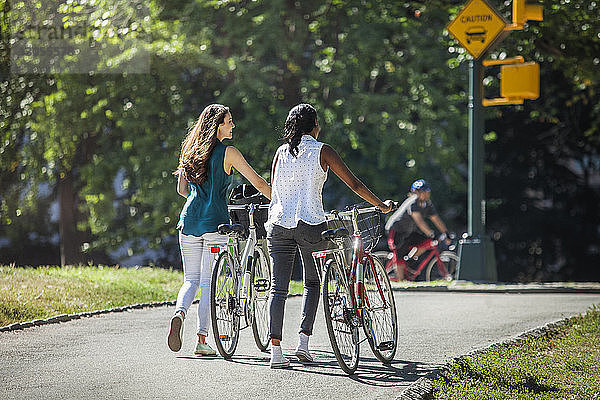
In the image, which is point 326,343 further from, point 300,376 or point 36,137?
point 36,137

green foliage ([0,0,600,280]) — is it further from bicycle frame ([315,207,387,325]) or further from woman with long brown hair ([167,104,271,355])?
bicycle frame ([315,207,387,325])

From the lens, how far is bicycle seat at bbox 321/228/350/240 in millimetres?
7090

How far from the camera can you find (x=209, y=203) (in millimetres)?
7660

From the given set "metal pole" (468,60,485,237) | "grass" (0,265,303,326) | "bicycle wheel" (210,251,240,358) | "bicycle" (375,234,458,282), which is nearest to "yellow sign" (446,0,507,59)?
"metal pole" (468,60,485,237)

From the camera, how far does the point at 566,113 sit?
24344 mm

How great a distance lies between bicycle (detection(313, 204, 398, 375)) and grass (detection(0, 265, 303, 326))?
3491mm

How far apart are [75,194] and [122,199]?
1.87 m

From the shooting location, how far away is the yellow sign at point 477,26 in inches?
576

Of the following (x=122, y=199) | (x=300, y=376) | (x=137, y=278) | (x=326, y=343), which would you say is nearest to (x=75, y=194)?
(x=122, y=199)

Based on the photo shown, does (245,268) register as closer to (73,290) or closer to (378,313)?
(378,313)

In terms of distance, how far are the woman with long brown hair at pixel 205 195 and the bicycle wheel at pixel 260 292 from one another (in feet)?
1.22

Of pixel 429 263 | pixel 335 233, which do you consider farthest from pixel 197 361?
pixel 429 263

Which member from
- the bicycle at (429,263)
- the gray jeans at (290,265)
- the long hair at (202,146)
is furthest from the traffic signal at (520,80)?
the gray jeans at (290,265)

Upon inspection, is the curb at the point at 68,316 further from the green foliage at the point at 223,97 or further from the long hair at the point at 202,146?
the green foliage at the point at 223,97
